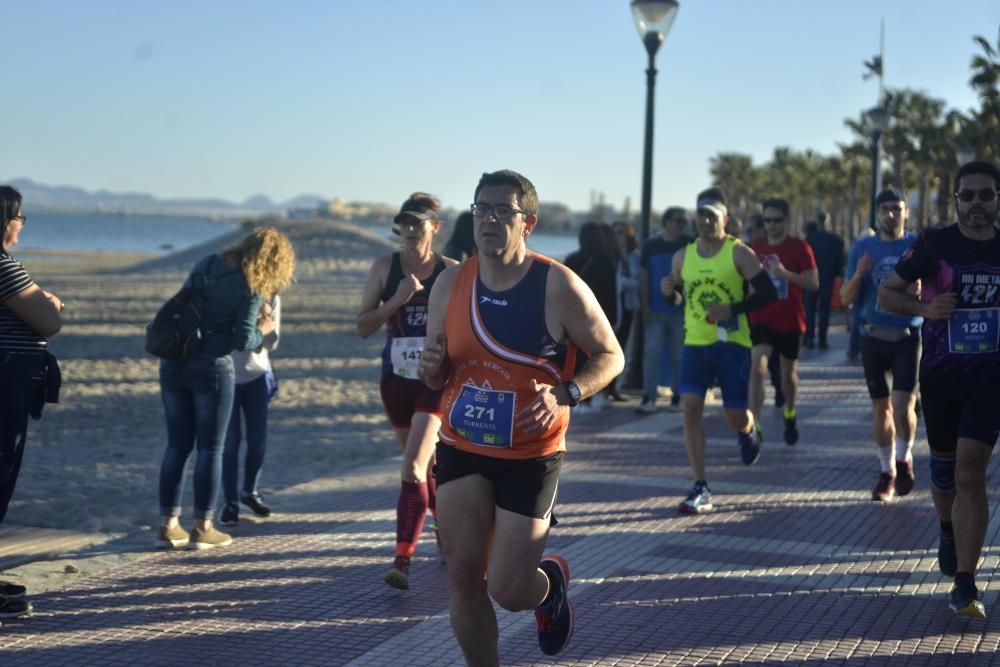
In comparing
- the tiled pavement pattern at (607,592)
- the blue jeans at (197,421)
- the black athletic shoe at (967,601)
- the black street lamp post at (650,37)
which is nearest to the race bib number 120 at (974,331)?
the black athletic shoe at (967,601)

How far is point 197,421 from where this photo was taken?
23.9 ft

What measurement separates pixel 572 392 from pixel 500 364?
272 millimetres

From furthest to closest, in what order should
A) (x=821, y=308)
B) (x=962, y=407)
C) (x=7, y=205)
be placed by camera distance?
(x=821, y=308)
(x=962, y=407)
(x=7, y=205)

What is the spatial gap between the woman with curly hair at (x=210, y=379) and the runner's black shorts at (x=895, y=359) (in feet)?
12.8

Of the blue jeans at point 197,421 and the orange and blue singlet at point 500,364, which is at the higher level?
the orange and blue singlet at point 500,364

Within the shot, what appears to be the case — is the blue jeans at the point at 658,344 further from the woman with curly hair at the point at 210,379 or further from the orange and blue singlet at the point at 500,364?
the orange and blue singlet at the point at 500,364

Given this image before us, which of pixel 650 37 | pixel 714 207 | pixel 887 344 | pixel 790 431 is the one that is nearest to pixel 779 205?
pixel 790 431

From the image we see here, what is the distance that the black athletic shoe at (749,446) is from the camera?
9337 millimetres

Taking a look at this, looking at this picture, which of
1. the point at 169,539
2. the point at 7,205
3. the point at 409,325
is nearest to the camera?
the point at 7,205

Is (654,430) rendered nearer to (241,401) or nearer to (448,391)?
(241,401)

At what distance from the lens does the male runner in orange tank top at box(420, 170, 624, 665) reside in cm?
443

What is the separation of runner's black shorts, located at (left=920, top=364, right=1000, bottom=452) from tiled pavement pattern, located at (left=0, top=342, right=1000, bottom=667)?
0.80 m

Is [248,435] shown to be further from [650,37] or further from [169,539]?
[650,37]

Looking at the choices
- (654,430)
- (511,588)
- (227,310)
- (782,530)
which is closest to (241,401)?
(227,310)
